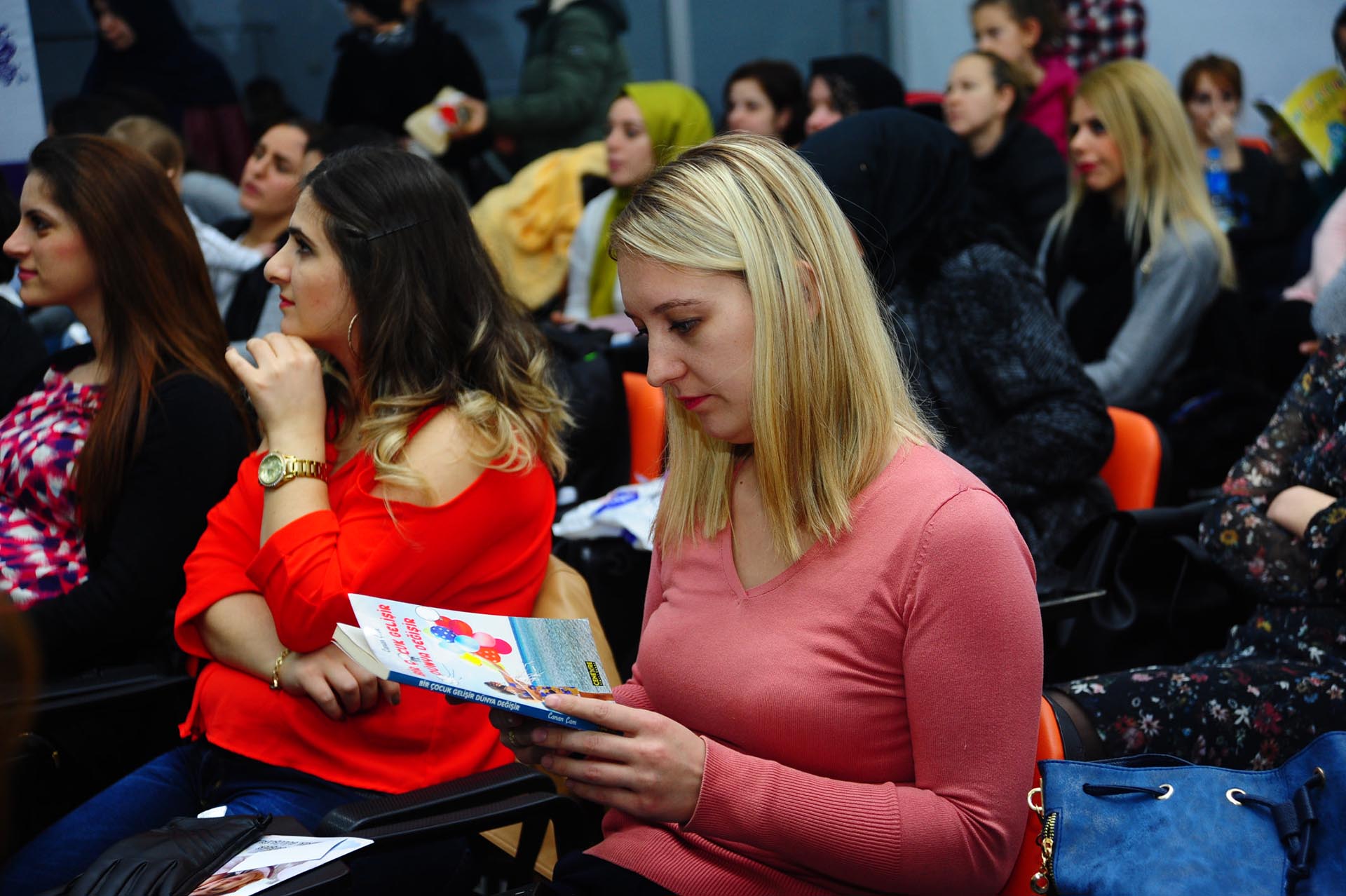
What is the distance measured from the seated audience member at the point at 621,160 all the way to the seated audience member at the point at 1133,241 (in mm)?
1549

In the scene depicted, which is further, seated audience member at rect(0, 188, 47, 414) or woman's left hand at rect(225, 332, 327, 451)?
seated audience member at rect(0, 188, 47, 414)

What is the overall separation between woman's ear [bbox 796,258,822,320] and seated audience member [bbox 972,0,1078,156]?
4.50m

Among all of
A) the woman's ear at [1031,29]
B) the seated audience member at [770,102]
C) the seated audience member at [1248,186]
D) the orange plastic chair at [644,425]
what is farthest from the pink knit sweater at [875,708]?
the woman's ear at [1031,29]

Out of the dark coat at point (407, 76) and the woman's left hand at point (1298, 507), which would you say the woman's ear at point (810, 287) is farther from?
the dark coat at point (407, 76)

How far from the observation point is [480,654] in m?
1.52

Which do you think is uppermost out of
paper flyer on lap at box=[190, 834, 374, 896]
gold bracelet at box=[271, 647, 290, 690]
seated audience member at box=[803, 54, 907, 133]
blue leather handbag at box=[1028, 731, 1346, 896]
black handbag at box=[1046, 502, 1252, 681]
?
seated audience member at box=[803, 54, 907, 133]

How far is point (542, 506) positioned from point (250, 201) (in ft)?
9.94

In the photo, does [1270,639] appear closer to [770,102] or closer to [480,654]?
[480,654]

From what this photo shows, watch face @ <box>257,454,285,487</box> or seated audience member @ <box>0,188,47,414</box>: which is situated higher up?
watch face @ <box>257,454,285,487</box>

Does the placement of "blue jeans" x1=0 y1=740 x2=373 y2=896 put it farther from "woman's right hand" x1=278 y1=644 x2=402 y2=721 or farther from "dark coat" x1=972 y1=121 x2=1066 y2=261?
"dark coat" x1=972 y1=121 x2=1066 y2=261

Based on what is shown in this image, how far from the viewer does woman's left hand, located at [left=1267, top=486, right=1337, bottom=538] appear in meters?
2.30

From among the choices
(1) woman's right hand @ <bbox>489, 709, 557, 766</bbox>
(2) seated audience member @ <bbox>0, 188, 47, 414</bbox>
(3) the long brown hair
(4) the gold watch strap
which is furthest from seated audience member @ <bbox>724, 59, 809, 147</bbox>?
(1) woman's right hand @ <bbox>489, 709, 557, 766</bbox>

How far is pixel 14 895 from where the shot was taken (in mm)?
1974

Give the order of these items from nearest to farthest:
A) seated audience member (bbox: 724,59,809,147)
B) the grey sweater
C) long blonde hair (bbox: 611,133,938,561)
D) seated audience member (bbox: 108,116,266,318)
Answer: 1. long blonde hair (bbox: 611,133,938,561)
2. the grey sweater
3. seated audience member (bbox: 108,116,266,318)
4. seated audience member (bbox: 724,59,809,147)
